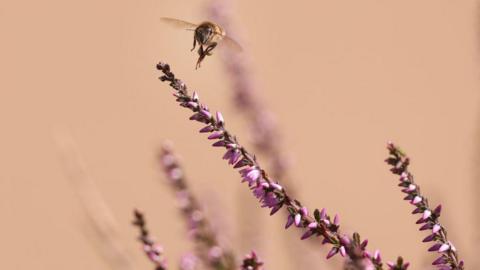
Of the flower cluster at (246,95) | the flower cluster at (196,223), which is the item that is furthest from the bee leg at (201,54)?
the flower cluster at (246,95)

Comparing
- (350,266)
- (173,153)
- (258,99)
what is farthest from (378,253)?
(258,99)

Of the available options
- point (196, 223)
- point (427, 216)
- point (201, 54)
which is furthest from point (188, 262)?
point (427, 216)

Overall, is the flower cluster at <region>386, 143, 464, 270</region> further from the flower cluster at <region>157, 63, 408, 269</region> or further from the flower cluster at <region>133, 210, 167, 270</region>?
the flower cluster at <region>133, 210, 167, 270</region>

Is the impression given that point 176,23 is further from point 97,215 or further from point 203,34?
point 97,215

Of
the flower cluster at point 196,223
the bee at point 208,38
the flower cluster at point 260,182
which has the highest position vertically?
the bee at point 208,38

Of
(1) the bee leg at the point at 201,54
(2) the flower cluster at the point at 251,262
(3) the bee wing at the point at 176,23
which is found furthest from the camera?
(1) the bee leg at the point at 201,54

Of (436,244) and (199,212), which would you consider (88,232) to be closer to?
(199,212)

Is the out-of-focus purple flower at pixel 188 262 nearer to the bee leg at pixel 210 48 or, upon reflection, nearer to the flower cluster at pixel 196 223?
the flower cluster at pixel 196 223
